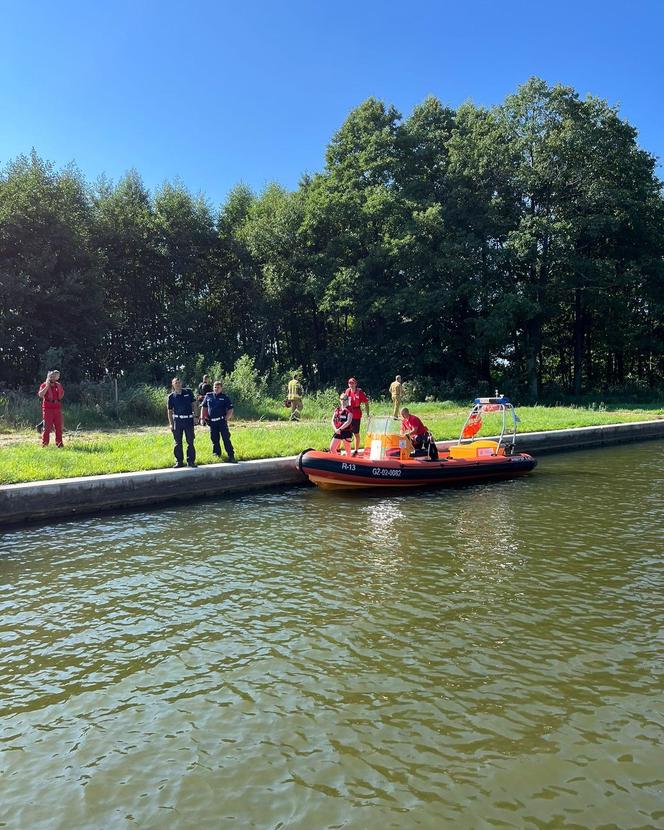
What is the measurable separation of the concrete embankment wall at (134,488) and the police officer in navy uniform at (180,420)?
0.40m

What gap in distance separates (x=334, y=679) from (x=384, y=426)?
8.20 metres

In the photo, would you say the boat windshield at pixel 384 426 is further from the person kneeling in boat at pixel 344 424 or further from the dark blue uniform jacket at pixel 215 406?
the dark blue uniform jacket at pixel 215 406

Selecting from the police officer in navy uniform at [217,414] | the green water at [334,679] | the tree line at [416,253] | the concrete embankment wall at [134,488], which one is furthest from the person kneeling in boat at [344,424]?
the tree line at [416,253]

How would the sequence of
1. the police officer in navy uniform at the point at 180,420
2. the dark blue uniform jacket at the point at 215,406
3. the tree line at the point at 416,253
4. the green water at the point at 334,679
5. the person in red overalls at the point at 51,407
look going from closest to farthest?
the green water at the point at 334,679 < the police officer in navy uniform at the point at 180,420 < the dark blue uniform jacket at the point at 215,406 < the person in red overalls at the point at 51,407 < the tree line at the point at 416,253

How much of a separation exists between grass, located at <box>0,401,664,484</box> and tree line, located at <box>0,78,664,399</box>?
1067cm

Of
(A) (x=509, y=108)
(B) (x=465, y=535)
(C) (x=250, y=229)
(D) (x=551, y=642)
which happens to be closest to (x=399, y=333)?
(C) (x=250, y=229)

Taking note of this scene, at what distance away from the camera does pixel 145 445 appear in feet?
44.9

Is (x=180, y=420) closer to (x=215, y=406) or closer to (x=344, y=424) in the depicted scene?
(x=215, y=406)

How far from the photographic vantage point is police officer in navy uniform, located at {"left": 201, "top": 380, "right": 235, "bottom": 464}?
491 inches

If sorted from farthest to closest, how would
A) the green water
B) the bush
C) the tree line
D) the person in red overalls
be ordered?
the tree line
the bush
the person in red overalls
the green water

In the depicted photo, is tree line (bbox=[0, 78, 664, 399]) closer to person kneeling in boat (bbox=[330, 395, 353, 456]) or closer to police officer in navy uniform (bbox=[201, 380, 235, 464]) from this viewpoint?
police officer in navy uniform (bbox=[201, 380, 235, 464])

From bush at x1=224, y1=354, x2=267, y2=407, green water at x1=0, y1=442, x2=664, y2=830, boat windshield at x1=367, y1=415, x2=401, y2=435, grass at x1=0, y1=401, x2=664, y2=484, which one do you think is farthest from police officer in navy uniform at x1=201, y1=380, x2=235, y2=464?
bush at x1=224, y1=354, x2=267, y2=407

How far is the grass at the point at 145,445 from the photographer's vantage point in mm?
11266

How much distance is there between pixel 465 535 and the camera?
8.98m
